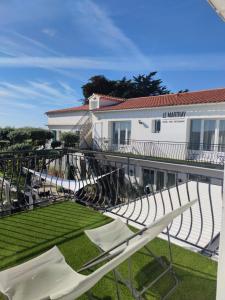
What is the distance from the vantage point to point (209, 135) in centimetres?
1534

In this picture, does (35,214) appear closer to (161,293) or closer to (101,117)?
(161,293)

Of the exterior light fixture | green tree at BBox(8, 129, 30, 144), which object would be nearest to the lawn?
the exterior light fixture

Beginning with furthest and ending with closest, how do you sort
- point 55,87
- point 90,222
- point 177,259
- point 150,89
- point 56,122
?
point 150,89, point 55,87, point 56,122, point 90,222, point 177,259

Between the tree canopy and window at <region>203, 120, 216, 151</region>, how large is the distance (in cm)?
2313

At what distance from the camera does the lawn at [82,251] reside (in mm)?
2578

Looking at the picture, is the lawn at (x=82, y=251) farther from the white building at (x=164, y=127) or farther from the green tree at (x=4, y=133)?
the green tree at (x=4, y=133)

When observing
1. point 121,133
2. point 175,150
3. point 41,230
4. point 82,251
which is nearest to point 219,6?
point 82,251

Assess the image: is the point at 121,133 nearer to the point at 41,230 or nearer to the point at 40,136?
the point at 40,136

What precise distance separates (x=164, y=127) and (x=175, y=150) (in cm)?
199

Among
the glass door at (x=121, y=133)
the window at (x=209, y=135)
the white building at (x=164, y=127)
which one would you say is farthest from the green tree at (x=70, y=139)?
the window at (x=209, y=135)

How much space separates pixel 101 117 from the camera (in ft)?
73.4

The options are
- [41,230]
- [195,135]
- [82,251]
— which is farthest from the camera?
[195,135]

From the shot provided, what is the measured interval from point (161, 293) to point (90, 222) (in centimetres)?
193

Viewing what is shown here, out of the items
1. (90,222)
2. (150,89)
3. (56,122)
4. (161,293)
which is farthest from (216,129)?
(150,89)
